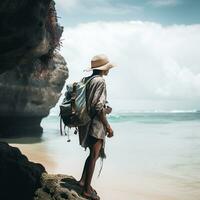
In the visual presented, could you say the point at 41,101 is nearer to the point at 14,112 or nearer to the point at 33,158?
the point at 14,112

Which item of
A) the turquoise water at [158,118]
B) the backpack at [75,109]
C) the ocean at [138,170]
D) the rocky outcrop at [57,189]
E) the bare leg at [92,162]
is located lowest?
the turquoise water at [158,118]

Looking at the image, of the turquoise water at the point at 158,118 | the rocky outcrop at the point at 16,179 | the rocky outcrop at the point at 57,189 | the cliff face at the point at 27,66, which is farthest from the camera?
the turquoise water at the point at 158,118

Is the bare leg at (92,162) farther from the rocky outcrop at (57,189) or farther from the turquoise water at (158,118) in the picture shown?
the turquoise water at (158,118)

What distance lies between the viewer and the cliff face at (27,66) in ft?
17.8

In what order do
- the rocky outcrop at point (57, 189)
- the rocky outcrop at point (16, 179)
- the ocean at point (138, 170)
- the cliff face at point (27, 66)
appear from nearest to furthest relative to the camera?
the rocky outcrop at point (57, 189), the rocky outcrop at point (16, 179), the cliff face at point (27, 66), the ocean at point (138, 170)

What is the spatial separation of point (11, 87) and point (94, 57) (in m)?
11.8

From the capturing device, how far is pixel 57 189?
5.09 meters

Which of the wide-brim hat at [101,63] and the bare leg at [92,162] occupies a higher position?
the wide-brim hat at [101,63]

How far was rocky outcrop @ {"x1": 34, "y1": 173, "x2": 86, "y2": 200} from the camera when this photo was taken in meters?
4.98

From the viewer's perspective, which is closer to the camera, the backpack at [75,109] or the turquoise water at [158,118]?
the backpack at [75,109]

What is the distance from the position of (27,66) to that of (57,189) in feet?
39.0

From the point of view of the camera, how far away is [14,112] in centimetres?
1725

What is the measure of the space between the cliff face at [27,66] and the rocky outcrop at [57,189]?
84.4 inches

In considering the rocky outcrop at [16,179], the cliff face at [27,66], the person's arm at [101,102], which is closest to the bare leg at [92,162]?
the person's arm at [101,102]
